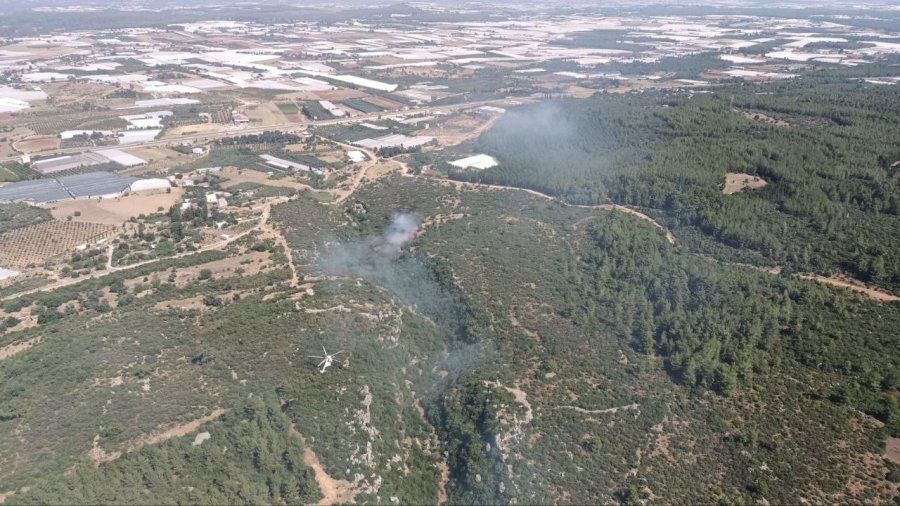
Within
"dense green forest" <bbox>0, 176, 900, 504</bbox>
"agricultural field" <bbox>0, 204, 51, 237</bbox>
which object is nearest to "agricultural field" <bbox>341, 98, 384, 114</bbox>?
"agricultural field" <bbox>0, 204, 51, 237</bbox>

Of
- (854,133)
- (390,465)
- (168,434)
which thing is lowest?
(390,465)

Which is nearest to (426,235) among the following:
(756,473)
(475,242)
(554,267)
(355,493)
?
(475,242)

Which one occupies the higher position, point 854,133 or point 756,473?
point 854,133

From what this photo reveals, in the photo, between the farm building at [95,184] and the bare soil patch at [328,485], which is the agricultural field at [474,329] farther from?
the farm building at [95,184]

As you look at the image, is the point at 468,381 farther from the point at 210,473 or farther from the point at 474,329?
the point at 210,473

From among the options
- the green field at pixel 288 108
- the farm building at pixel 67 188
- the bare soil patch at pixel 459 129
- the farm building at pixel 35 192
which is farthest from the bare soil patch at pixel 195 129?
the bare soil patch at pixel 459 129

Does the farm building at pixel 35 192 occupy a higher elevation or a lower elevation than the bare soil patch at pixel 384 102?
lower

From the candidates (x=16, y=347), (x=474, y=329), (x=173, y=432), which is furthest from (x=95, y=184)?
(x=474, y=329)

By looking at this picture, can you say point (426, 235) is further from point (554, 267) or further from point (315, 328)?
point (315, 328)
